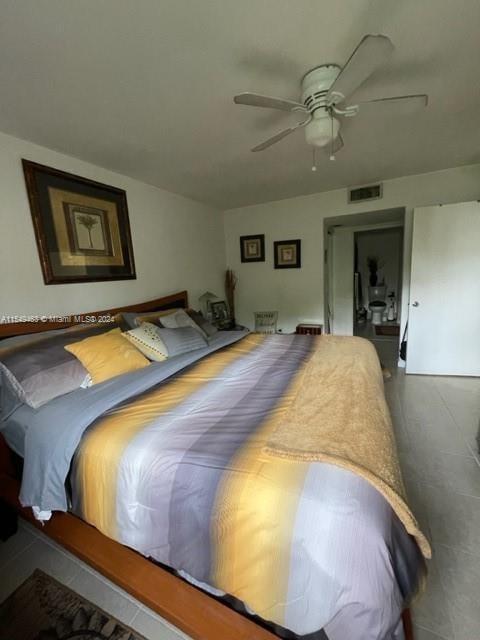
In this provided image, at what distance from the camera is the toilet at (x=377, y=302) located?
241 inches

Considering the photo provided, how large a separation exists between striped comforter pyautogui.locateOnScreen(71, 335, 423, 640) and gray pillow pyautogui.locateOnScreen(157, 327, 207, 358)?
81 cm

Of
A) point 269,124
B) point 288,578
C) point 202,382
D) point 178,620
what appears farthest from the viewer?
point 269,124

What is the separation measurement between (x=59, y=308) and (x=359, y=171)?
3191 mm

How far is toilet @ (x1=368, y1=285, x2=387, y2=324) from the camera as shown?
6129 mm

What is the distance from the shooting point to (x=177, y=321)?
252cm

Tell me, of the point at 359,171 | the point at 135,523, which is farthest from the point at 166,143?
the point at 135,523

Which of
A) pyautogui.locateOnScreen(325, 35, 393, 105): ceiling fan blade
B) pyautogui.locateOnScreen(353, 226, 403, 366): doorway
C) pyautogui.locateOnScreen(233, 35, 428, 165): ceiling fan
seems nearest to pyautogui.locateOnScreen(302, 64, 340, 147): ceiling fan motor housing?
pyautogui.locateOnScreen(233, 35, 428, 165): ceiling fan

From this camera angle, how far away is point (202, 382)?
1.64 meters

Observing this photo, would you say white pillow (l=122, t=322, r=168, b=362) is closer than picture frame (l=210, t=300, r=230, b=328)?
Yes

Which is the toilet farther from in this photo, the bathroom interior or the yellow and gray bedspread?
the yellow and gray bedspread

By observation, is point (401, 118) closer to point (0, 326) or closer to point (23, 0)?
point (23, 0)

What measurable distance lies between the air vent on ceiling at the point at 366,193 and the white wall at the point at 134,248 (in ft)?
6.22

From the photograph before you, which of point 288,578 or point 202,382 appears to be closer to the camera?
point 288,578

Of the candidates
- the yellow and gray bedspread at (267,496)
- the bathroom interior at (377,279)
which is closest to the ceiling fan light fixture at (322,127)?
the yellow and gray bedspread at (267,496)
